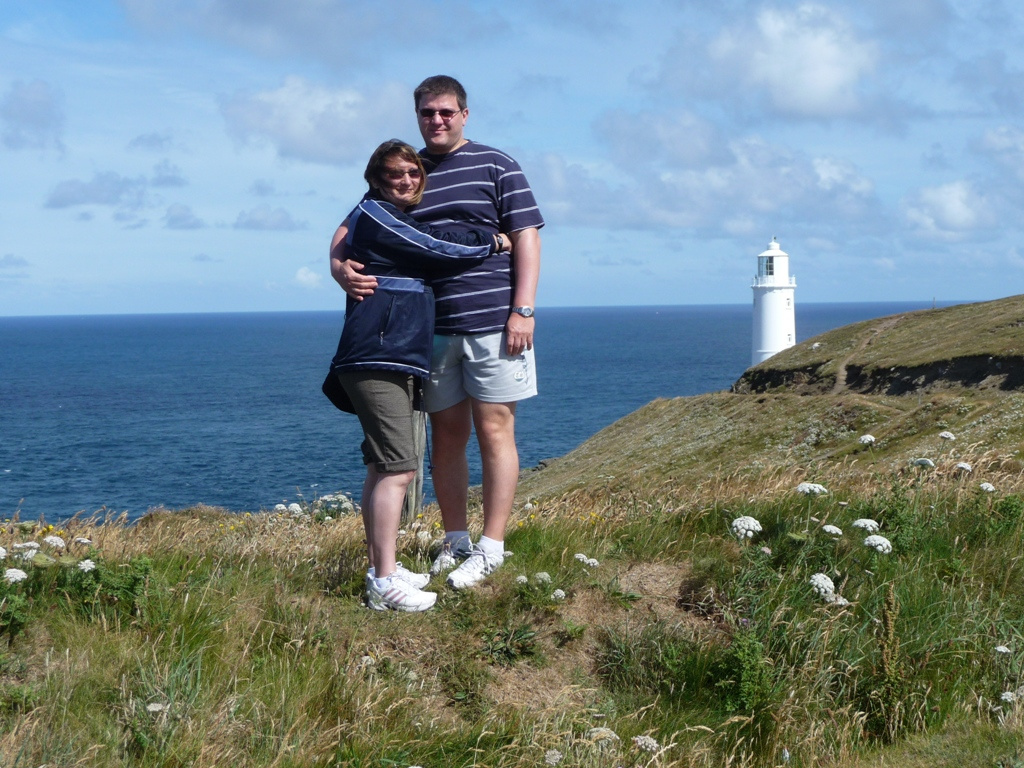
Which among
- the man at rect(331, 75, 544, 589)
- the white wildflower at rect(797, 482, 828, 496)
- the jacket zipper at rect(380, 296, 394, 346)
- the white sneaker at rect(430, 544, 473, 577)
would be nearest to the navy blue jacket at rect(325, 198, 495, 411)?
the jacket zipper at rect(380, 296, 394, 346)

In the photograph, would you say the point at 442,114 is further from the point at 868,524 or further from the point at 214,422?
the point at 214,422

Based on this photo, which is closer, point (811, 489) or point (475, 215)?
point (475, 215)

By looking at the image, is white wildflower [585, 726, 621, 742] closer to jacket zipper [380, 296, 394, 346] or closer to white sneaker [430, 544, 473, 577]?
white sneaker [430, 544, 473, 577]

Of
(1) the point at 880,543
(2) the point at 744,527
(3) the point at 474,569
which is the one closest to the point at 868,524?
(1) the point at 880,543

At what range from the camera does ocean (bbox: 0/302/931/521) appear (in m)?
45.8

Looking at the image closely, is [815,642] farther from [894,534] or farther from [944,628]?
[894,534]

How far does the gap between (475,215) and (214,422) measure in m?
72.3

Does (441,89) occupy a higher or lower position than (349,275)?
higher

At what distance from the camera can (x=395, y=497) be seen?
16.7ft

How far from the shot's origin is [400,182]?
5180 millimetres

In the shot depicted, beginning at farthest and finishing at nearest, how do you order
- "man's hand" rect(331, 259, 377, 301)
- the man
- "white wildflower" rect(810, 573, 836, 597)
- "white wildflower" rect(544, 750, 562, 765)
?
the man → "man's hand" rect(331, 259, 377, 301) → "white wildflower" rect(810, 573, 836, 597) → "white wildflower" rect(544, 750, 562, 765)

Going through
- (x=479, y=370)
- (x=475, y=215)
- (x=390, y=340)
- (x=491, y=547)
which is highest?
(x=475, y=215)

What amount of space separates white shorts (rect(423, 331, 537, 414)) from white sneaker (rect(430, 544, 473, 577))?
95cm

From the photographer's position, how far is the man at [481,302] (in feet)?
17.6
